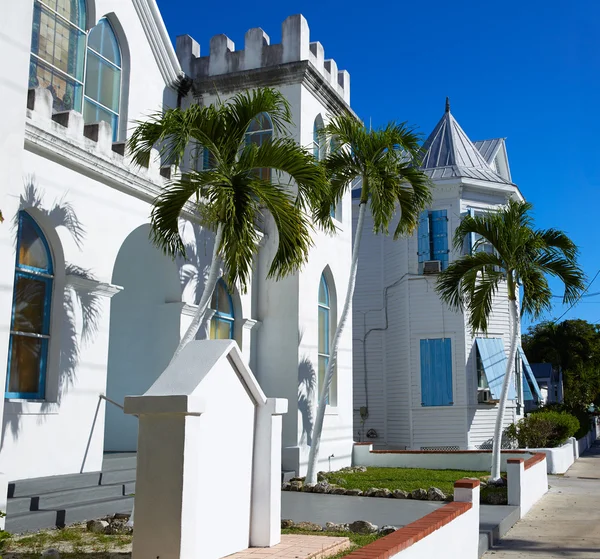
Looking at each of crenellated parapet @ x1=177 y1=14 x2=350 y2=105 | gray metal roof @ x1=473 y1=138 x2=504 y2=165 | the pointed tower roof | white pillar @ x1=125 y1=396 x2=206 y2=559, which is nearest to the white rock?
white pillar @ x1=125 y1=396 x2=206 y2=559

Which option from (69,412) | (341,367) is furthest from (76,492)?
(341,367)

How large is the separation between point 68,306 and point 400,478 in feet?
25.8

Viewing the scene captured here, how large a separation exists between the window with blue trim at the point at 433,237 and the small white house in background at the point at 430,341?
1.2 inches

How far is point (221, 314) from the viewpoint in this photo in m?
14.7

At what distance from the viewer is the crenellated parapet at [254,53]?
16.5 m

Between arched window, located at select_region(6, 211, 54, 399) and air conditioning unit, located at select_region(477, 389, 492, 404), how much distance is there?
1573 centimetres

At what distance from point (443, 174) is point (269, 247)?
10792mm

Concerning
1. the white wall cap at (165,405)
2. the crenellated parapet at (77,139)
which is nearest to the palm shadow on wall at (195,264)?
the crenellated parapet at (77,139)

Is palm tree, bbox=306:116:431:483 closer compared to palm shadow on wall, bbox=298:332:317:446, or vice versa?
palm tree, bbox=306:116:431:483

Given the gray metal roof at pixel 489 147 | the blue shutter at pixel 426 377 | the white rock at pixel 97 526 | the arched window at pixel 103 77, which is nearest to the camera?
the white rock at pixel 97 526

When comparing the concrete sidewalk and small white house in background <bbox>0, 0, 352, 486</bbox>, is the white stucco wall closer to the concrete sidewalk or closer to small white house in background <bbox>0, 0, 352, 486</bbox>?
small white house in background <bbox>0, 0, 352, 486</bbox>

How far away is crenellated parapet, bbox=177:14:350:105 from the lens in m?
16.5

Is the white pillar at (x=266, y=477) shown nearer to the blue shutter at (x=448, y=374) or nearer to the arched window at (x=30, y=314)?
the arched window at (x=30, y=314)

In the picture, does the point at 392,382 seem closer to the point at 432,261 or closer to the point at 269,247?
the point at 432,261
